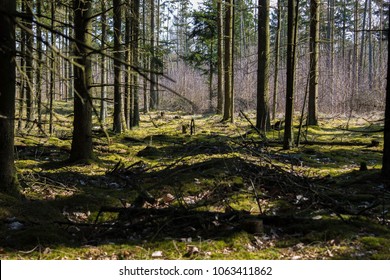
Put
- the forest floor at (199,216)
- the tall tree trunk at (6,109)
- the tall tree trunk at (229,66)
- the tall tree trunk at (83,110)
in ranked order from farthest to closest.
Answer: the tall tree trunk at (229,66), the tall tree trunk at (83,110), the tall tree trunk at (6,109), the forest floor at (199,216)

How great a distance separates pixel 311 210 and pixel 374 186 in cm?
205

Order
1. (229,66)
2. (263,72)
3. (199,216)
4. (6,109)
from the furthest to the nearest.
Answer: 1. (229,66)
2. (263,72)
3. (6,109)
4. (199,216)

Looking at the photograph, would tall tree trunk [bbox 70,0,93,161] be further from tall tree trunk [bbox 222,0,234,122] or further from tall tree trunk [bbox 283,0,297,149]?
tall tree trunk [bbox 222,0,234,122]

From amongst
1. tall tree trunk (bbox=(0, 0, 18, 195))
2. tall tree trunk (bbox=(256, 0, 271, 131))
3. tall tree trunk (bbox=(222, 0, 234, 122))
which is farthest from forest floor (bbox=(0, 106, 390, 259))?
tall tree trunk (bbox=(222, 0, 234, 122))

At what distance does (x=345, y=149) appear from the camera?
12.6 m

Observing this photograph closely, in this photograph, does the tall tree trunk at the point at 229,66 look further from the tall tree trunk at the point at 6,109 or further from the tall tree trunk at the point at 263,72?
the tall tree trunk at the point at 6,109

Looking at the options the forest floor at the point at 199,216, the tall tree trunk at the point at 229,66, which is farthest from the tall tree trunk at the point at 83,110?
the tall tree trunk at the point at 229,66

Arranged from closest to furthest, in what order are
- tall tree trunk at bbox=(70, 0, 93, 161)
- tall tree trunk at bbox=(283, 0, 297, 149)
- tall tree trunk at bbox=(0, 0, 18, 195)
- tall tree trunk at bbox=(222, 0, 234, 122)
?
tall tree trunk at bbox=(0, 0, 18, 195) < tall tree trunk at bbox=(70, 0, 93, 161) < tall tree trunk at bbox=(283, 0, 297, 149) < tall tree trunk at bbox=(222, 0, 234, 122)

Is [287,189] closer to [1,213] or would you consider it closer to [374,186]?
[374,186]

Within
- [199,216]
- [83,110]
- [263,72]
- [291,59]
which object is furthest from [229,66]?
[199,216]

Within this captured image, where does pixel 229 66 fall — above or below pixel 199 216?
above

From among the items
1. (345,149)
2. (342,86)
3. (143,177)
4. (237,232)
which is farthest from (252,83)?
(237,232)

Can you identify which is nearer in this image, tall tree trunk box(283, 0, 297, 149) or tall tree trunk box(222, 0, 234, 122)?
tall tree trunk box(283, 0, 297, 149)

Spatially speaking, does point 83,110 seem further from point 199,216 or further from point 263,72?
point 263,72
